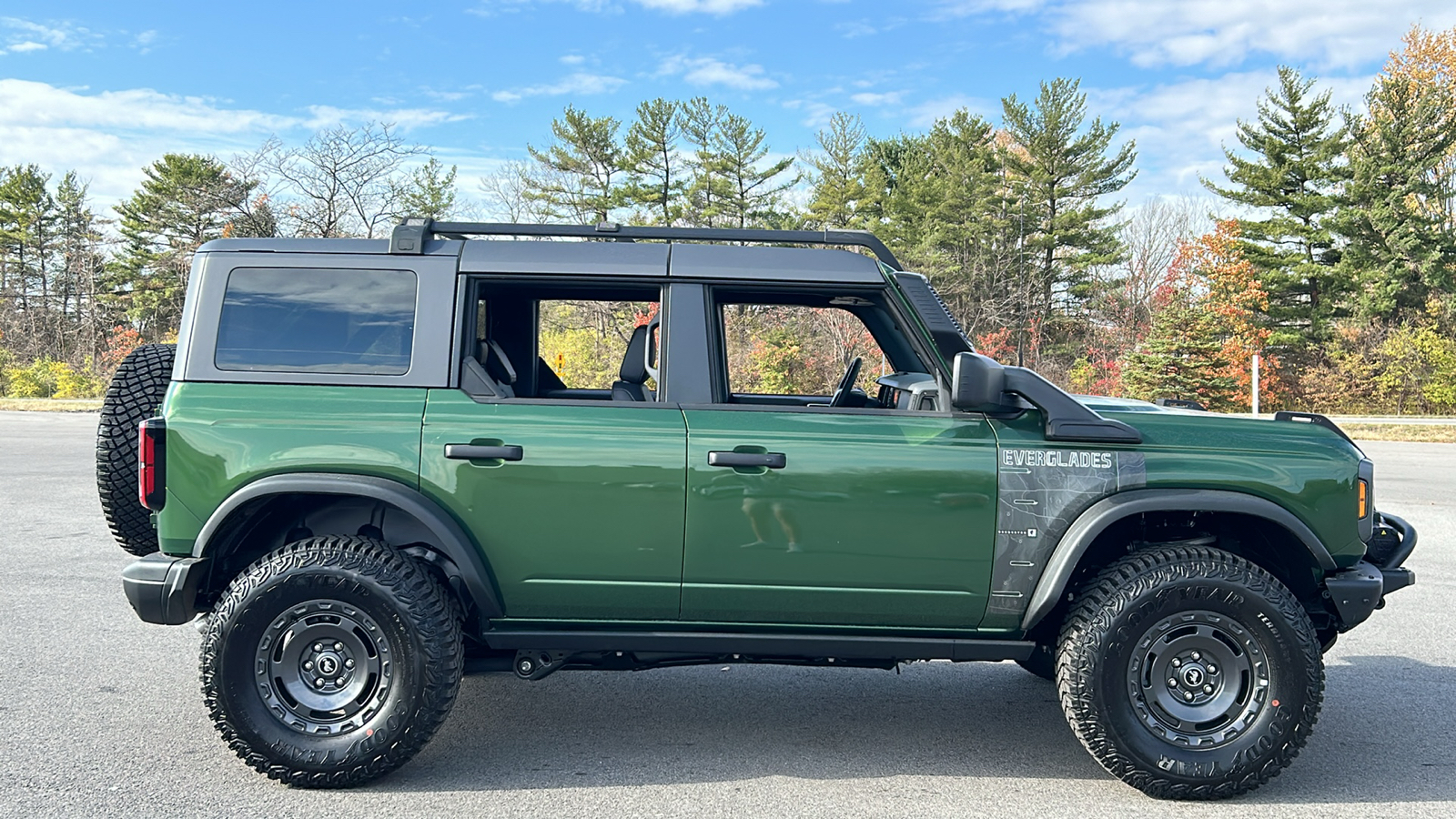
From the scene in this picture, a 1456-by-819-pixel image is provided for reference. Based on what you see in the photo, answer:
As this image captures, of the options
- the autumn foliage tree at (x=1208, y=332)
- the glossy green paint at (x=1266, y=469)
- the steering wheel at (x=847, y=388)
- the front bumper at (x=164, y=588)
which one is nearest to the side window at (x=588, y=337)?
the steering wheel at (x=847, y=388)

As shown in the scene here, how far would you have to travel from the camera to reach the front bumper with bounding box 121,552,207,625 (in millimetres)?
3807

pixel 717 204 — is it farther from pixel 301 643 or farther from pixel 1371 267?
pixel 301 643

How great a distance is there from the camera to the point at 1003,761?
409 centimetres

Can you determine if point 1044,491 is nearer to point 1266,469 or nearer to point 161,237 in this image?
point 1266,469

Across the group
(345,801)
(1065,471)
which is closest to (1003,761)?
(1065,471)

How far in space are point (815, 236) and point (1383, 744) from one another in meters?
3.22

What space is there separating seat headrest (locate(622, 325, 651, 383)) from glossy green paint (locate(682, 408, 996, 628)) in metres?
0.52

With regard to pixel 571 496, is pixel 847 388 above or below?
above

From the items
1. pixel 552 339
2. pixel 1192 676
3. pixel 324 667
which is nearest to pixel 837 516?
pixel 1192 676

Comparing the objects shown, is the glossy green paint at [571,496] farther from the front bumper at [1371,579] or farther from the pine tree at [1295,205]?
the pine tree at [1295,205]

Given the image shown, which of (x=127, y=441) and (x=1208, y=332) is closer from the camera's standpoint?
(x=127, y=441)

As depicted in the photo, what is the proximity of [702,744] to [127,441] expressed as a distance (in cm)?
274

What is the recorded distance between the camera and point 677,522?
3.77 m

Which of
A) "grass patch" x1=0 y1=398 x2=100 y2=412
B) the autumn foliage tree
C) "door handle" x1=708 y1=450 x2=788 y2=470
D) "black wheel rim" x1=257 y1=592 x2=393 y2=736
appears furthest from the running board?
"grass patch" x1=0 y1=398 x2=100 y2=412
